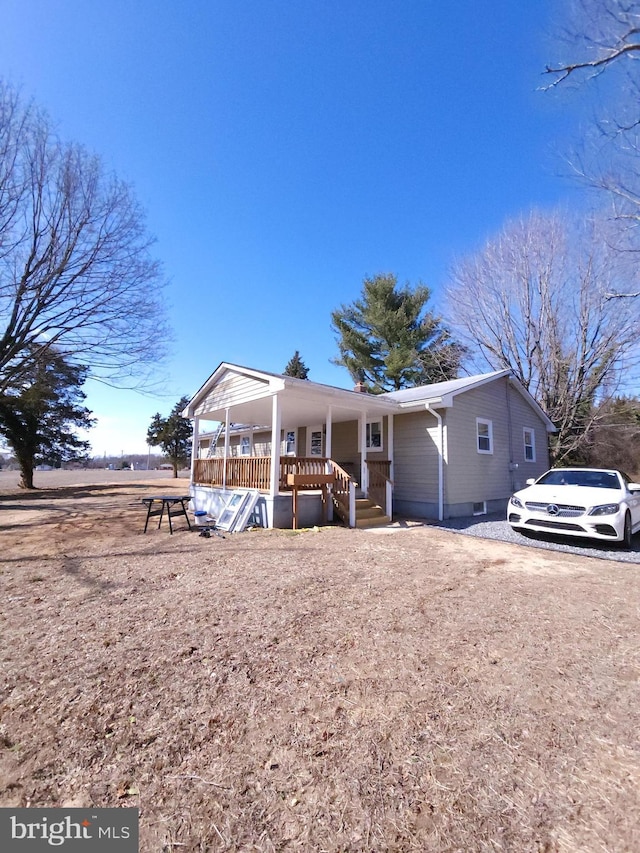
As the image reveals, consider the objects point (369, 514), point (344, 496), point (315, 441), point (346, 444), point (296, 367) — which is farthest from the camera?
point (296, 367)

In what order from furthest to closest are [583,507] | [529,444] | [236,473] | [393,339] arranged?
[393,339] < [529,444] < [236,473] < [583,507]

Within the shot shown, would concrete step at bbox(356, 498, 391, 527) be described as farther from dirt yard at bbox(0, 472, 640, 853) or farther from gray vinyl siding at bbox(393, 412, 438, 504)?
dirt yard at bbox(0, 472, 640, 853)

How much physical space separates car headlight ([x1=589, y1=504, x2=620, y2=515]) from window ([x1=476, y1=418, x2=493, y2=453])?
5.03 m

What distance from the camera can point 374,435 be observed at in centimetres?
1251

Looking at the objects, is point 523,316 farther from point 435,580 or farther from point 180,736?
point 180,736

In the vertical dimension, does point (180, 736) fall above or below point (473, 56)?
below

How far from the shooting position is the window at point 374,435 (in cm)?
1228

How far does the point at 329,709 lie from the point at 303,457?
8.29 m

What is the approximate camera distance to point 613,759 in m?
1.94

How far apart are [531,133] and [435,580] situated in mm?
11435

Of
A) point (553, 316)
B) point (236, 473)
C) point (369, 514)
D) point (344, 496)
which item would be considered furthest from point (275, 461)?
point (553, 316)

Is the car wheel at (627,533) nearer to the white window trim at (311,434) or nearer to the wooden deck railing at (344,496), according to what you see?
the wooden deck railing at (344,496)

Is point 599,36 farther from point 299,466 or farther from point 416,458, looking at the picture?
point 299,466

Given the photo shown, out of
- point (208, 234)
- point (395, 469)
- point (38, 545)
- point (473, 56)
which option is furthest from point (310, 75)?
point (38, 545)
